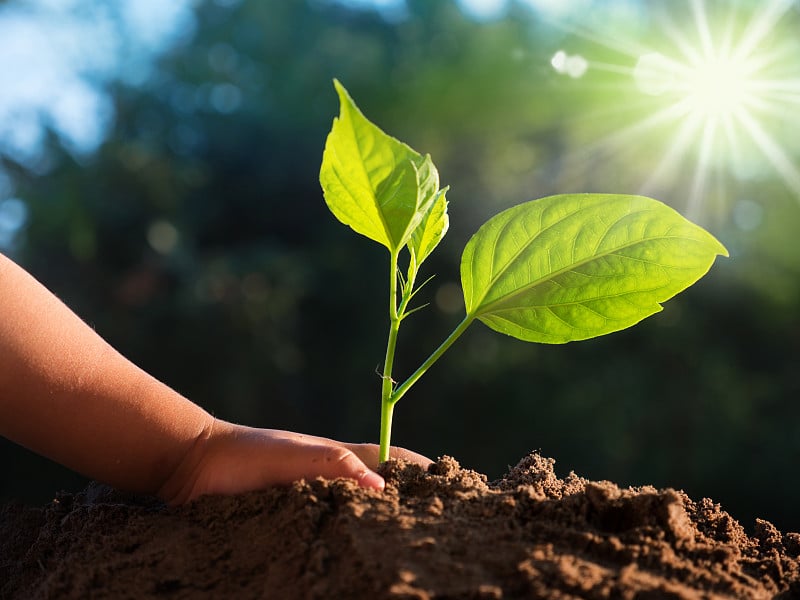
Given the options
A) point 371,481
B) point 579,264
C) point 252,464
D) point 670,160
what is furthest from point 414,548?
point 670,160

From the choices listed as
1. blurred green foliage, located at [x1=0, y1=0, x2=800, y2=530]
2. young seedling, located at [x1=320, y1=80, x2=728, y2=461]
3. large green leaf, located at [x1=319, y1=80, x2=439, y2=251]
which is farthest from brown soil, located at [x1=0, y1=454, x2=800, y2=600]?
blurred green foliage, located at [x1=0, y1=0, x2=800, y2=530]

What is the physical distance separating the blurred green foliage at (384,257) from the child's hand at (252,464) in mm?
2601

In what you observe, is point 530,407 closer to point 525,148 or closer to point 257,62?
point 525,148

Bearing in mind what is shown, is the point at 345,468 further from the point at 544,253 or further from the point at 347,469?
the point at 544,253

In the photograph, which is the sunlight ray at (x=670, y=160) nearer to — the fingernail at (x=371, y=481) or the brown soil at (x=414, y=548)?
the brown soil at (x=414, y=548)

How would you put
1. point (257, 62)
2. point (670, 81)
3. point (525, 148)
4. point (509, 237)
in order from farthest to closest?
point (257, 62) < point (525, 148) < point (670, 81) < point (509, 237)

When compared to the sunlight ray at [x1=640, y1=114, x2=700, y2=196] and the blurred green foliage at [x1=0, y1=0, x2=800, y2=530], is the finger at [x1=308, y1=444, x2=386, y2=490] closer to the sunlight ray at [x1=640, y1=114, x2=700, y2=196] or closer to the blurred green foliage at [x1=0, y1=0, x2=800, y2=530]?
the blurred green foliage at [x1=0, y1=0, x2=800, y2=530]

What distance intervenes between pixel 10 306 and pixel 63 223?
11.1ft

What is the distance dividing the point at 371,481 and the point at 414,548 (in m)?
0.16

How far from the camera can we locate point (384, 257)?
3.94 metres

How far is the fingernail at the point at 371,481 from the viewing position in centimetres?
72

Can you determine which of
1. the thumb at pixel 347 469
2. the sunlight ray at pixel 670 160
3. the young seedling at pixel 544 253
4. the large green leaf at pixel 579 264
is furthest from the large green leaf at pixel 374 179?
the sunlight ray at pixel 670 160

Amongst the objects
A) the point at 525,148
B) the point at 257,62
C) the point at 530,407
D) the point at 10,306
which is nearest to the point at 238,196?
the point at 257,62

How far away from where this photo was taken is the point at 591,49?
3.05 m
